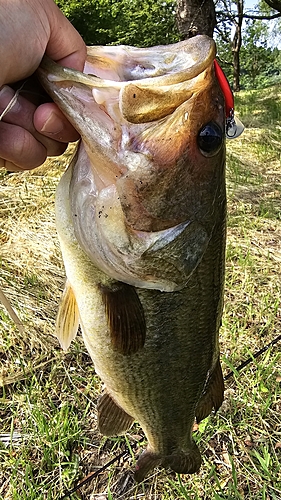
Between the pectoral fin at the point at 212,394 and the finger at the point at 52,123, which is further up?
the finger at the point at 52,123

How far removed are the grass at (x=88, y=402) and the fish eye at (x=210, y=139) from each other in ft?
3.39

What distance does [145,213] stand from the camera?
4.18 ft

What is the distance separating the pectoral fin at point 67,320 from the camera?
1.58 meters

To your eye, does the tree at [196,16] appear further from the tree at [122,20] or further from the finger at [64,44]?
the tree at [122,20]

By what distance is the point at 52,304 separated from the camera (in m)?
3.10

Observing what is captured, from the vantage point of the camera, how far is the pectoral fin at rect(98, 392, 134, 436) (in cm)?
178

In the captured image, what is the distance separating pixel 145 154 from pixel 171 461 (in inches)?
47.8

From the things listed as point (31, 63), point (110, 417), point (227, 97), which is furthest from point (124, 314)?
point (227, 97)

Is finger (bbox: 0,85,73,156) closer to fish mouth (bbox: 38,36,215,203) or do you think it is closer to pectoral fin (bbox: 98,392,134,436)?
fish mouth (bbox: 38,36,215,203)

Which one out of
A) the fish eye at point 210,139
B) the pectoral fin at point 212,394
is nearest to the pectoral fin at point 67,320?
the pectoral fin at point 212,394

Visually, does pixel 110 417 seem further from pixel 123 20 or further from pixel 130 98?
pixel 123 20

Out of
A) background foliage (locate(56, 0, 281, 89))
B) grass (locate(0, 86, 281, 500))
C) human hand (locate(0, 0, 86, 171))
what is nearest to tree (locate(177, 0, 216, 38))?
grass (locate(0, 86, 281, 500))

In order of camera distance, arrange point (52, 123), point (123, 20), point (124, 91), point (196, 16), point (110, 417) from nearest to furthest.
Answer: point (124, 91)
point (52, 123)
point (110, 417)
point (196, 16)
point (123, 20)

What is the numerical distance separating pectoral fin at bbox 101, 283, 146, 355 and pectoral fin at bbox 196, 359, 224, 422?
45 cm
